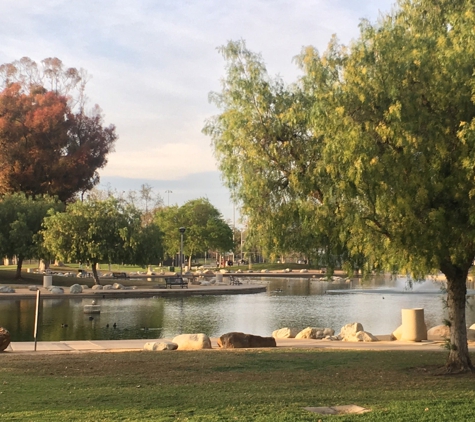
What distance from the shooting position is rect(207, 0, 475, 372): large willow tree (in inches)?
424

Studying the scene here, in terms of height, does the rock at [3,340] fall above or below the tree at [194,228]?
below

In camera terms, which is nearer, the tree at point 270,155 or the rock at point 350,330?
the tree at point 270,155

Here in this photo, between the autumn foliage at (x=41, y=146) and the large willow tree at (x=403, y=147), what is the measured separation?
54226 mm

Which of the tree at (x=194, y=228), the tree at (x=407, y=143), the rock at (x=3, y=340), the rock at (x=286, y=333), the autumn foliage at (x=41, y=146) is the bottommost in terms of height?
the rock at (x=286, y=333)

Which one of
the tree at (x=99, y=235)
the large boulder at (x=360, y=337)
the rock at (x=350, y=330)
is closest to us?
the large boulder at (x=360, y=337)

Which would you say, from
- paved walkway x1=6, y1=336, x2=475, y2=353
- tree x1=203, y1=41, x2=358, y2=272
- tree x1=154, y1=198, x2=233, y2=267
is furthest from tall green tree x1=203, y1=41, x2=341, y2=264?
tree x1=154, y1=198, x2=233, y2=267

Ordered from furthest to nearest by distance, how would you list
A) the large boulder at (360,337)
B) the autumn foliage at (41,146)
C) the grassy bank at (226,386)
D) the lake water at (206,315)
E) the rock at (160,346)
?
1. the autumn foliage at (41,146)
2. the lake water at (206,315)
3. the large boulder at (360,337)
4. the rock at (160,346)
5. the grassy bank at (226,386)

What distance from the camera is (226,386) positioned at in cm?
1058

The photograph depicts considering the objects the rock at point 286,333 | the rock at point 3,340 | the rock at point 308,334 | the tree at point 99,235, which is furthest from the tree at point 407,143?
the tree at point 99,235

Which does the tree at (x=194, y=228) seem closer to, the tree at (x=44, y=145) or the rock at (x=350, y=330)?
the tree at (x=44, y=145)

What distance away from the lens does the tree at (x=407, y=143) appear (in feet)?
35.2

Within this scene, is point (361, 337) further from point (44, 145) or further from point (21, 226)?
point (44, 145)

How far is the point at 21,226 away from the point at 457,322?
137 ft

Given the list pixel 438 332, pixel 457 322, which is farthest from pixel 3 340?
pixel 438 332
